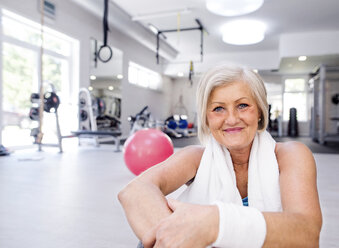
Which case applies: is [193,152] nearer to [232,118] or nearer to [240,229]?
[232,118]

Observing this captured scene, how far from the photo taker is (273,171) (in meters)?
0.81

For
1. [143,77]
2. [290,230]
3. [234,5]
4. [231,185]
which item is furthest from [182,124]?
[290,230]

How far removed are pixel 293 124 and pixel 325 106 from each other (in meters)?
2.10

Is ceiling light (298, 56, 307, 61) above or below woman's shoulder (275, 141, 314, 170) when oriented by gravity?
above

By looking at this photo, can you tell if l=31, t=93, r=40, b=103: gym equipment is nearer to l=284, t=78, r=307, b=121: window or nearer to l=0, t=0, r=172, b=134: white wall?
l=0, t=0, r=172, b=134: white wall

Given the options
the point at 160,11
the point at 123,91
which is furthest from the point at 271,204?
the point at 123,91

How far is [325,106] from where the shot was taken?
7.72 meters

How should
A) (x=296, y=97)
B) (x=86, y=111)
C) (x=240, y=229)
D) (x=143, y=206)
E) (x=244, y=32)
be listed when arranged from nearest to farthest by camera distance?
(x=240, y=229) → (x=143, y=206) → (x=86, y=111) → (x=244, y=32) → (x=296, y=97)

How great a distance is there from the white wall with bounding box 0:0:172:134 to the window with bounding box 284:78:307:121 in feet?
15.6

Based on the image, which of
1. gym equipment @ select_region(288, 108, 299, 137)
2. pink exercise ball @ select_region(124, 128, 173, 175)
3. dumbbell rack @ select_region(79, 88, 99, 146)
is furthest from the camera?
gym equipment @ select_region(288, 108, 299, 137)

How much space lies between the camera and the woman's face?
809 mm

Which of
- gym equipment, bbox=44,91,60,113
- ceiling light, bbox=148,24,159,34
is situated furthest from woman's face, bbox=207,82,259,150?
ceiling light, bbox=148,24,159,34

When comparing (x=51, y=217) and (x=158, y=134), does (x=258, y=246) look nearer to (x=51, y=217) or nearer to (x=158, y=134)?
(x=51, y=217)

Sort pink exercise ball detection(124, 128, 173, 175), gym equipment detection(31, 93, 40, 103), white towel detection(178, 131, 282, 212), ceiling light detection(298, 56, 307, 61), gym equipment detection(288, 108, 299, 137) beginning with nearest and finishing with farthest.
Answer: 1. white towel detection(178, 131, 282, 212)
2. pink exercise ball detection(124, 128, 173, 175)
3. gym equipment detection(31, 93, 40, 103)
4. ceiling light detection(298, 56, 307, 61)
5. gym equipment detection(288, 108, 299, 137)
